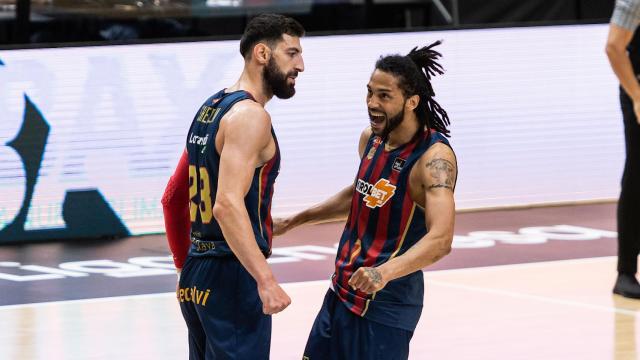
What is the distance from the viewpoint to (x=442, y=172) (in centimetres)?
412

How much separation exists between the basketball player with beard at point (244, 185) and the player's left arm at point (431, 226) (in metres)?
0.36

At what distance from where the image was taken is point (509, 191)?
10047 mm

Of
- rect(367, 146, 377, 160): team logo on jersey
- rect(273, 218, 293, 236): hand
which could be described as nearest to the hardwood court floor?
rect(273, 218, 293, 236): hand

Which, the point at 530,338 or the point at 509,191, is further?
the point at 509,191

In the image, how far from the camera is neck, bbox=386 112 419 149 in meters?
4.26

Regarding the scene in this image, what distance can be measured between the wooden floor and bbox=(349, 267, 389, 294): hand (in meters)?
2.20

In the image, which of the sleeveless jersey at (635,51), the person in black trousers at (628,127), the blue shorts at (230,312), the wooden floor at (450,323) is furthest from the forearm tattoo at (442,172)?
the sleeveless jersey at (635,51)

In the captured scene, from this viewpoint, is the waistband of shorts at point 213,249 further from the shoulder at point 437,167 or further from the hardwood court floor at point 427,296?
the hardwood court floor at point 427,296

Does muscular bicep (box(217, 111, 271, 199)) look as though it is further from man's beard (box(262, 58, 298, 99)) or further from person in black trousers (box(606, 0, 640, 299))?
person in black trousers (box(606, 0, 640, 299))

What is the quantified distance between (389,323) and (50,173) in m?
5.13

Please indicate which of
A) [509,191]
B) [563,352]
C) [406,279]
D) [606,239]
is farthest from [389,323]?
[509,191]

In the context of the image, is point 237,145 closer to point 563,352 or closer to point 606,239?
point 563,352

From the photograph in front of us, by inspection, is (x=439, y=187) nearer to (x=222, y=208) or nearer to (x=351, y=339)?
(x=351, y=339)

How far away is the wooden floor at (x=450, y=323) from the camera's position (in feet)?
19.8
